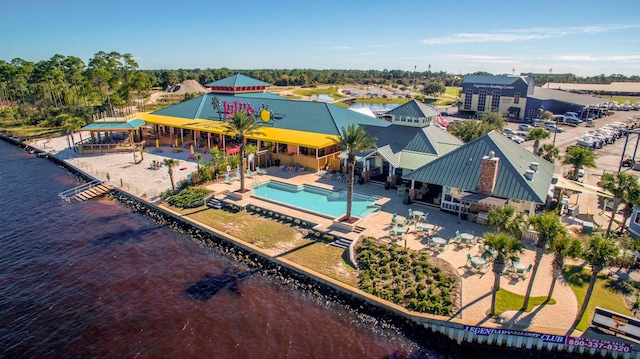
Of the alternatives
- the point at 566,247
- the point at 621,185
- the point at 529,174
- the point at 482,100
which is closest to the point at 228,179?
the point at 529,174

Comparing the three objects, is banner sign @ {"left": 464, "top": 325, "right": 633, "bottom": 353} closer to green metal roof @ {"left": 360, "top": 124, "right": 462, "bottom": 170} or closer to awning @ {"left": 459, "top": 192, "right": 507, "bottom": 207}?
awning @ {"left": 459, "top": 192, "right": 507, "bottom": 207}

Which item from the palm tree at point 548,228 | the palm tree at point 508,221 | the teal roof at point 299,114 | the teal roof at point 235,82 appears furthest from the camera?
the teal roof at point 235,82

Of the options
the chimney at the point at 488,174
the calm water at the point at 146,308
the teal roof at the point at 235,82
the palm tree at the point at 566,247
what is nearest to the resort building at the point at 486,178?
the chimney at the point at 488,174

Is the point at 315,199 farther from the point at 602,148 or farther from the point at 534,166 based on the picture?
the point at 602,148

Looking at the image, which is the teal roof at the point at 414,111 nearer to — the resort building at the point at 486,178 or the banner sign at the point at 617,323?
the resort building at the point at 486,178

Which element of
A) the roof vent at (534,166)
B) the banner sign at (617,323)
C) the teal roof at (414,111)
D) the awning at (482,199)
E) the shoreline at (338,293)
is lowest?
the shoreline at (338,293)

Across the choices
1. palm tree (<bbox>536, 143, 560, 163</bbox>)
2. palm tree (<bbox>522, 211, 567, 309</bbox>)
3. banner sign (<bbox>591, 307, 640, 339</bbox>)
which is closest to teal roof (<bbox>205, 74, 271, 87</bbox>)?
palm tree (<bbox>536, 143, 560, 163</bbox>)
